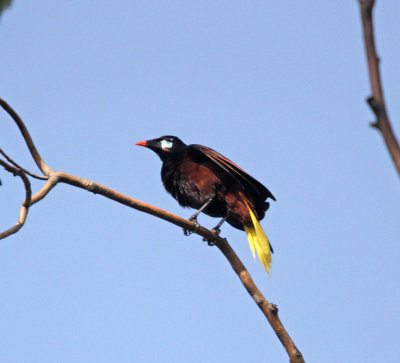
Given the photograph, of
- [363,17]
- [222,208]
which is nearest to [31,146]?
[363,17]

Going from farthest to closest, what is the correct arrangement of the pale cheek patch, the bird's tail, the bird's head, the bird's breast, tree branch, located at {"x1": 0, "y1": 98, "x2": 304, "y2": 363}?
the pale cheek patch
the bird's head
the bird's breast
the bird's tail
tree branch, located at {"x1": 0, "y1": 98, "x2": 304, "y2": 363}

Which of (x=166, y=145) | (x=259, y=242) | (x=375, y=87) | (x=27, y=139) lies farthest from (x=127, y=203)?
(x=166, y=145)

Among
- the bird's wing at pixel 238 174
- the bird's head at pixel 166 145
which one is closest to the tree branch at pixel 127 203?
the bird's wing at pixel 238 174

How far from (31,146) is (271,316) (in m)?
1.51

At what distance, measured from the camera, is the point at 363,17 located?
38.8 inches

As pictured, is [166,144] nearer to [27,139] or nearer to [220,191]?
[220,191]

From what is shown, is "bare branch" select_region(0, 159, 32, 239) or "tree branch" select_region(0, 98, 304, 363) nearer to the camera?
"bare branch" select_region(0, 159, 32, 239)

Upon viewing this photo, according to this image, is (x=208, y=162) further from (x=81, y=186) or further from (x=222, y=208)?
(x=81, y=186)

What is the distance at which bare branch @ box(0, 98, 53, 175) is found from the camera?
2.79m

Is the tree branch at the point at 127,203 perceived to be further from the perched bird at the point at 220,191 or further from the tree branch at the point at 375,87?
the tree branch at the point at 375,87

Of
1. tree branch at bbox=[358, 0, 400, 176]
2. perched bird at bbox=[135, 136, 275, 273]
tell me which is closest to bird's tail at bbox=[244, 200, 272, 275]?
perched bird at bbox=[135, 136, 275, 273]

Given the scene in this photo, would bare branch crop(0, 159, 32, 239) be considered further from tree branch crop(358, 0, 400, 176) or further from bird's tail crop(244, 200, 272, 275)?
bird's tail crop(244, 200, 272, 275)

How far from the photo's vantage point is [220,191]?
5.21 meters

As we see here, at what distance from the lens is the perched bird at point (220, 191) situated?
5008 millimetres
